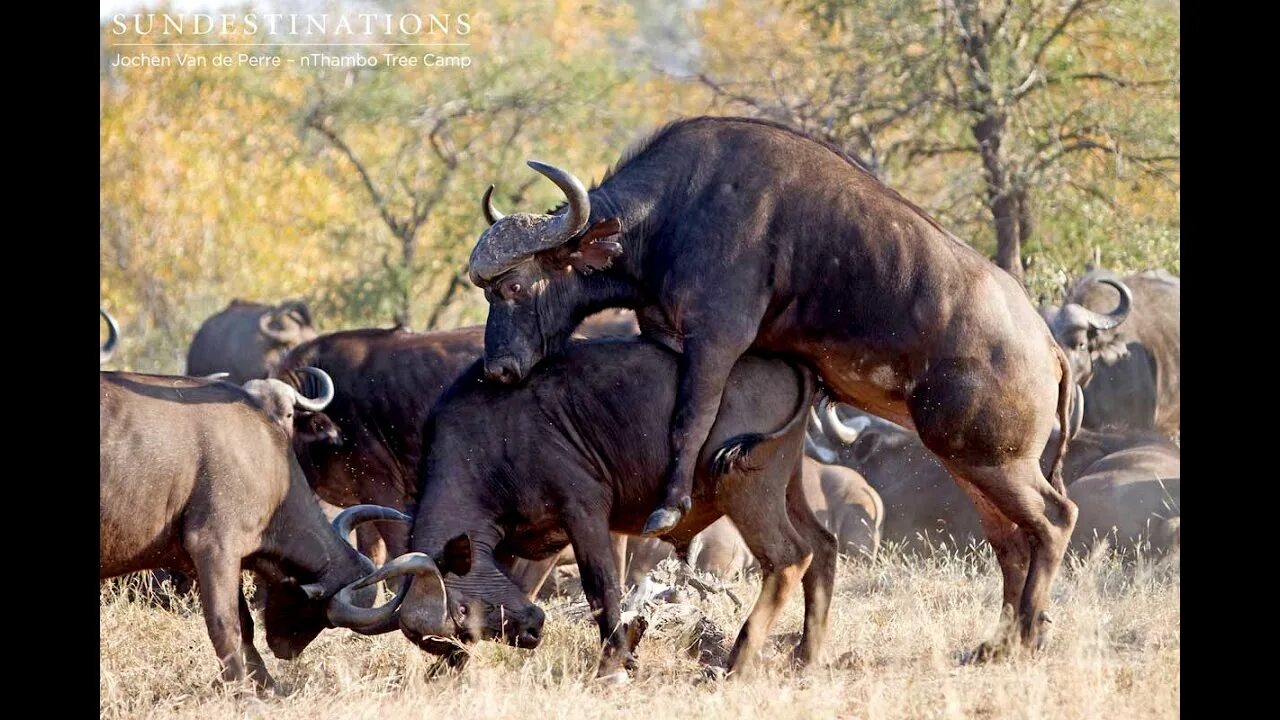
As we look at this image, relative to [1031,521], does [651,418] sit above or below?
above

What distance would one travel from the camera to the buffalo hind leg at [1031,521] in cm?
806

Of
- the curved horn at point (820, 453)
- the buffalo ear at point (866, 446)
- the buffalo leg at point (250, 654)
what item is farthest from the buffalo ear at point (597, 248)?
the buffalo ear at point (866, 446)

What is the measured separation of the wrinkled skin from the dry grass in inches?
13.4

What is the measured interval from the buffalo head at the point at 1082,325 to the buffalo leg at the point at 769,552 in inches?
167

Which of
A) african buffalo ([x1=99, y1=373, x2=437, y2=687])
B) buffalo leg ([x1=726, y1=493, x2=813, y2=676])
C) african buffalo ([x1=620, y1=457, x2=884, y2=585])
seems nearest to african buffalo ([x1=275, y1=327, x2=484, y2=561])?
african buffalo ([x1=620, y1=457, x2=884, y2=585])

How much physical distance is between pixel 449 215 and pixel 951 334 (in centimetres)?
1422

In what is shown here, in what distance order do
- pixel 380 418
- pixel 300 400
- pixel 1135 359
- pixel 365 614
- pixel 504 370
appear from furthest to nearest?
pixel 1135 359
pixel 380 418
pixel 300 400
pixel 504 370
pixel 365 614

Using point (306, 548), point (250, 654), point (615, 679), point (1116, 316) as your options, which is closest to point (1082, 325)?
point (1116, 316)

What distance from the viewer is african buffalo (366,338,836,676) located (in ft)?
26.3

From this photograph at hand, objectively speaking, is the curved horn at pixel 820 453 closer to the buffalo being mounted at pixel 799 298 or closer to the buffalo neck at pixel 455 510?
the buffalo being mounted at pixel 799 298

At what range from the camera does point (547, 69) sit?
22.9m

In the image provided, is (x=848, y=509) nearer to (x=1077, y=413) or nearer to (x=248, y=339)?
(x=1077, y=413)

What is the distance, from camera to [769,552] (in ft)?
26.8

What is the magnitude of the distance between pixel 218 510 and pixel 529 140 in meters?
15.1
